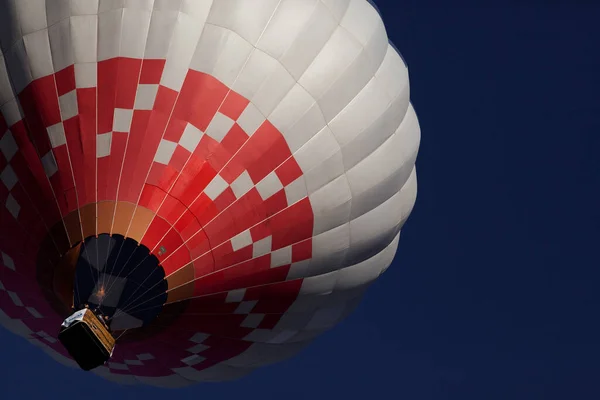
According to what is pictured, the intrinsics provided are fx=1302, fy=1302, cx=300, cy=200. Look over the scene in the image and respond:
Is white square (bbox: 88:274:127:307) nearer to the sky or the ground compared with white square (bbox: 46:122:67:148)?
nearer to the ground

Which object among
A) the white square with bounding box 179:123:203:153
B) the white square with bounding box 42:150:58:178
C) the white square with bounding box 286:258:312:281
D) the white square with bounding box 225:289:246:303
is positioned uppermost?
the white square with bounding box 179:123:203:153

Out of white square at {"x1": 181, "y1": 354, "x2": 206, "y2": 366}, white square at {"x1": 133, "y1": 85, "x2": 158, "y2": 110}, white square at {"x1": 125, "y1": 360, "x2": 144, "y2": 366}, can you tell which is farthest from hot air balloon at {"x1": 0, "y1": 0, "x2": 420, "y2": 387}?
white square at {"x1": 125, "y1": 360, "x2": 144, "y2": 366}

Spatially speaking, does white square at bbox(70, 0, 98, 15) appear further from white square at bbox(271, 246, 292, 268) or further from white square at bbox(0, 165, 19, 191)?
white square at bbox(271, 246, 292, 268)

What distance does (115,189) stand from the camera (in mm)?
11523

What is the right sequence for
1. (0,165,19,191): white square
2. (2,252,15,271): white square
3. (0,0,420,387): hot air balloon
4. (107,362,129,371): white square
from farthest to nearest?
1. (107,362,129,371): white square
2. (2,252,15,271): white square
3. (0,165,19,191): white square
4. (0,0,420,387): hot air balloon

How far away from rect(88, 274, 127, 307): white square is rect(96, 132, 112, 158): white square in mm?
1115

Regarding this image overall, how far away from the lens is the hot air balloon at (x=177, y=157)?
1150 centimetres

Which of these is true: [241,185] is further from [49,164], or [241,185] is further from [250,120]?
[49,164]

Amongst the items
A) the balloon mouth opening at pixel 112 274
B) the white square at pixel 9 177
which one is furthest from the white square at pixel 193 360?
the white square at pixel 9 177

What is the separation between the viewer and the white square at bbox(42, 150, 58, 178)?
11711mm

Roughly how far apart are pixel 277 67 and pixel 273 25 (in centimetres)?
41

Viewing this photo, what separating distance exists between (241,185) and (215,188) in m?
0.26

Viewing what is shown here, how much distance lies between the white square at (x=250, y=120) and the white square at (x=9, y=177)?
2.12 meters

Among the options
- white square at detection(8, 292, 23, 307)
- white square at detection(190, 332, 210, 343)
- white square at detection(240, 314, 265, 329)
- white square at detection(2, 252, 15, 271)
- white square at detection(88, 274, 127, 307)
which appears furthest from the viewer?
white square at detection(8, 292, 23, 307)
